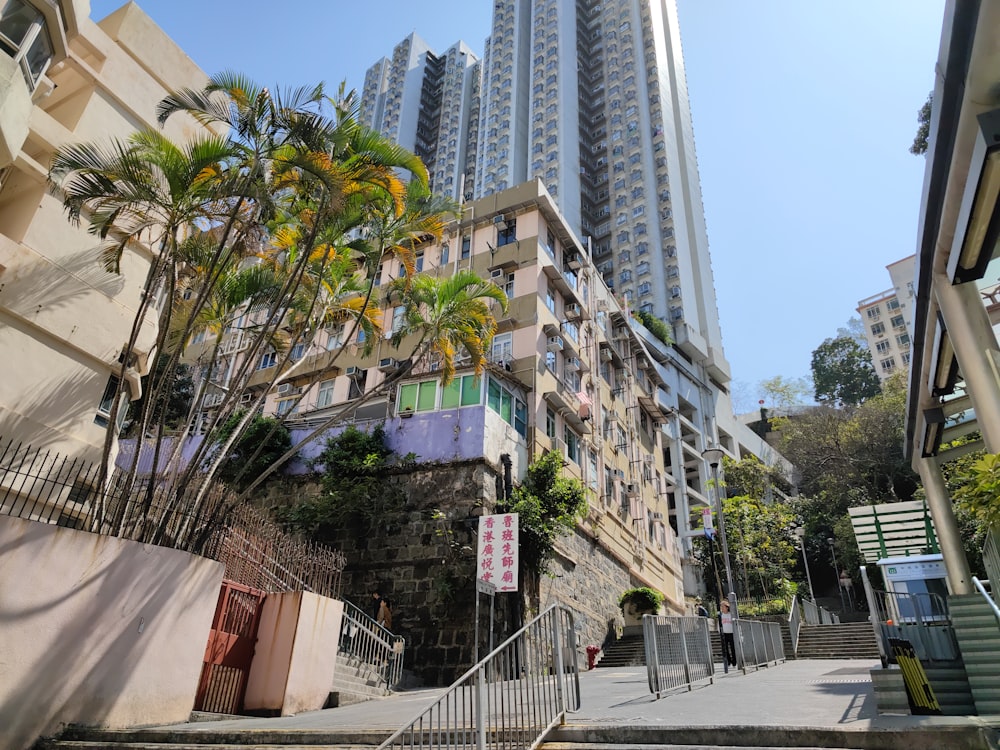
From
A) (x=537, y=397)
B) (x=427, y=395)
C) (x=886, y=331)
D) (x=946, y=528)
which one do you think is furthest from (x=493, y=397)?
(x=886, y=331)

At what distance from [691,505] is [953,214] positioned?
43558mm

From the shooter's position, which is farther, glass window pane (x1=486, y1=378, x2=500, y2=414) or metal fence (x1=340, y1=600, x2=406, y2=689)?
glass window pane (x1=486, y1=378, x2=500, y2=414)

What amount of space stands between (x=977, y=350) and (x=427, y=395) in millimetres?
16417

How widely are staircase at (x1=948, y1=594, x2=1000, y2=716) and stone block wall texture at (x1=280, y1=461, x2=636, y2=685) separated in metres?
11.6

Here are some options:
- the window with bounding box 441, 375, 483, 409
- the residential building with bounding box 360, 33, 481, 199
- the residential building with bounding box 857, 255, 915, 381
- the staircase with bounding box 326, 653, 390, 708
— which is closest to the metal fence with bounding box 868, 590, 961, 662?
the staircase with bounding box 326, 653, 390, 708

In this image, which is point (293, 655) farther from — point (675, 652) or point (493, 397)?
point (493, 397)

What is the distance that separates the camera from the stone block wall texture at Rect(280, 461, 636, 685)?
51.8 ft

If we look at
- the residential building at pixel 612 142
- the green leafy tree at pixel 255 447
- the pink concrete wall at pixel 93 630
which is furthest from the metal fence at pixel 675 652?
the residential building at pixel 612 142

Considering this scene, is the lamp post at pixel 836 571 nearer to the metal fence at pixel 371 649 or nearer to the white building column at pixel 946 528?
the metal fence at pixel 371 649

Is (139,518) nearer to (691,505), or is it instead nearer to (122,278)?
(122,278)

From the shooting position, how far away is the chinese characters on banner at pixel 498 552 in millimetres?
14695

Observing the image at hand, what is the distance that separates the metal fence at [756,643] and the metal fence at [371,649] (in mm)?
7433

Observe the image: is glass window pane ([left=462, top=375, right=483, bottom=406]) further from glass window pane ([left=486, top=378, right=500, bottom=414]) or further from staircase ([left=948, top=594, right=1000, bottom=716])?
staircase ([left=948, top=594, right=1000, bottom=716])

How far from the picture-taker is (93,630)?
7.73 m
